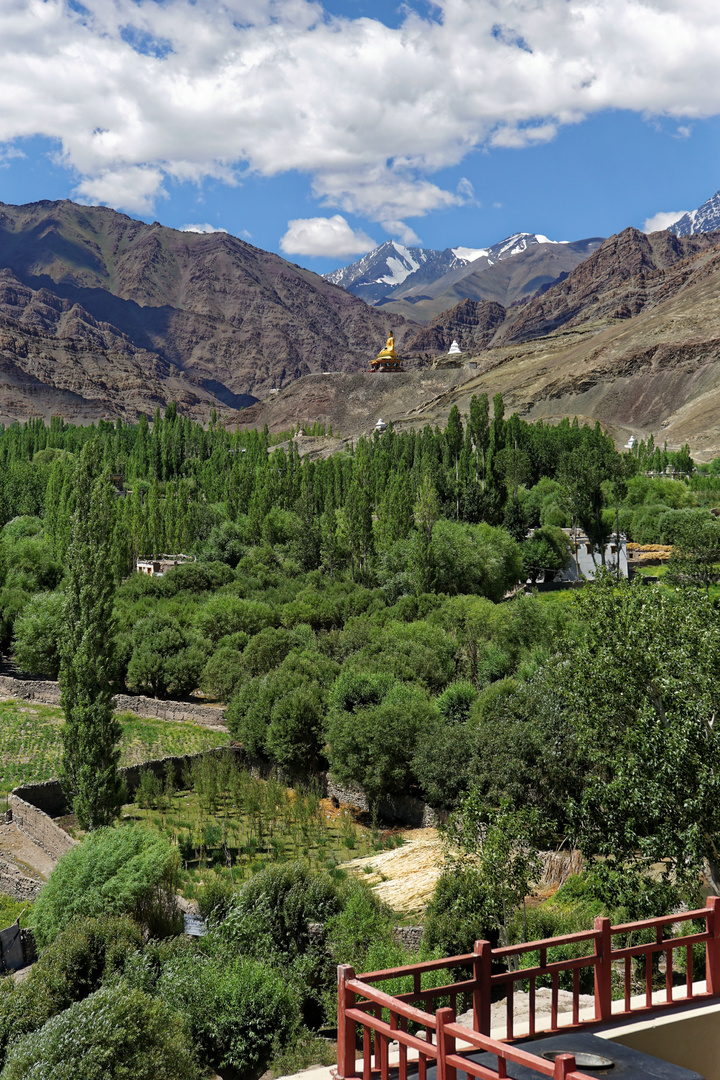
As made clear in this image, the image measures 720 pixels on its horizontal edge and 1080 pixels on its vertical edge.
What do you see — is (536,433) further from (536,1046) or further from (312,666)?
(536,1046)

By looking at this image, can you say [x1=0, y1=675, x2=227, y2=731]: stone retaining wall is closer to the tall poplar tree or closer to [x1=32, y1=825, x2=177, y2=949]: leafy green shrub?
the tall poplar tree

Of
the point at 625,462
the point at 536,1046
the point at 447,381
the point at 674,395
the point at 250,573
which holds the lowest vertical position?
the point at 536,1046

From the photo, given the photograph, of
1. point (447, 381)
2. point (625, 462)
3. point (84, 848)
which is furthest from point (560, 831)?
point (447, 381)

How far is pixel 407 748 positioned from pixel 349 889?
9.80 meters

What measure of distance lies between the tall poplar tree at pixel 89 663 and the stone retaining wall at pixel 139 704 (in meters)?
14.6

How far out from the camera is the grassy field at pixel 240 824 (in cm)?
2478

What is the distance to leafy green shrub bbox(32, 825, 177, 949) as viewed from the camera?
1811cm

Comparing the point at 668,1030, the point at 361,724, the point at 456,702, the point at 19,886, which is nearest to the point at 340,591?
the point at 456,702

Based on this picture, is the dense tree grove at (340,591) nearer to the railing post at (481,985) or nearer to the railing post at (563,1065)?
the railing post at (481,985)

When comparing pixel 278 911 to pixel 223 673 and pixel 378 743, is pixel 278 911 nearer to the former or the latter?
pixel 378 743

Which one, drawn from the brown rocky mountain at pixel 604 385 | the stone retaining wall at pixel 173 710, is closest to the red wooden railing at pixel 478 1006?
the stone retaining wall at pixel 173 710

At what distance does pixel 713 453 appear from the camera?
129m

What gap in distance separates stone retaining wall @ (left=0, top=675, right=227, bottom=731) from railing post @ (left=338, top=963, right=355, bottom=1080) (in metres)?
32.5

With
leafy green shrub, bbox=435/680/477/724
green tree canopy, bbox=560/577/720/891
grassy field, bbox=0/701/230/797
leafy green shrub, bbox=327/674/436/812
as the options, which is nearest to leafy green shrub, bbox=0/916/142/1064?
green tree canopy, bbox=560/577/720/891
